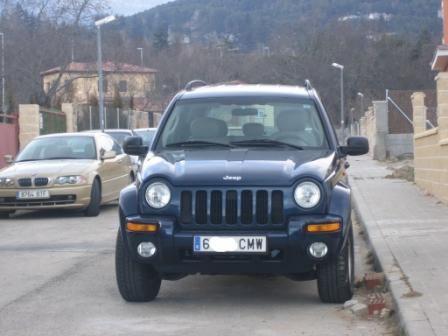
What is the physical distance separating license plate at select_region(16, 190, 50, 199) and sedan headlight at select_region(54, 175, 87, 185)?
241mm

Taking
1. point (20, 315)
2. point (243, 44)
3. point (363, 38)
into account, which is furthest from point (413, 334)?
point (243, 44)

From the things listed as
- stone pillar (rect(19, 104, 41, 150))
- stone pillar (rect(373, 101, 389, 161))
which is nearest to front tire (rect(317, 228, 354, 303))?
stone pillar (rect(19, 104, 41, 150))

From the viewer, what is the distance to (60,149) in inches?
656

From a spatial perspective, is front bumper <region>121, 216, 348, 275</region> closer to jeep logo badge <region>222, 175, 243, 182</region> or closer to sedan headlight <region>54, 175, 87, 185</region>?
jeep logo badge <region>222, 175, 243, 182</region>

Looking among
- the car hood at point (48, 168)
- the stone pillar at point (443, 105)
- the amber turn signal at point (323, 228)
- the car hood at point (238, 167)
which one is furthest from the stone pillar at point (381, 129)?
the amber turn signal at point (323, 228)

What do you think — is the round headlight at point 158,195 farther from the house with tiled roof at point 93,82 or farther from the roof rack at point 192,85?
the house with tiled roof at point 93,82

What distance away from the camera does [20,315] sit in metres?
7.80

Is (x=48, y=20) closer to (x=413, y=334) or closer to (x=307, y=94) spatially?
(x=307, y=94)

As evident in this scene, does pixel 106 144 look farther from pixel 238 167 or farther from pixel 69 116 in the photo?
pixel 69 116

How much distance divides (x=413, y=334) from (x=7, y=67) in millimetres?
45462

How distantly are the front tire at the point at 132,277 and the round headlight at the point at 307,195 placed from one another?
1.35 metres

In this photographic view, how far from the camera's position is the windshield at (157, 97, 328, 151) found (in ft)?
28.7

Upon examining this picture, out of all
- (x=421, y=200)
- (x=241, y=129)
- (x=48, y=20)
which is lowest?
(x=421, y=200)

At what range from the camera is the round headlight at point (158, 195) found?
7531mm
